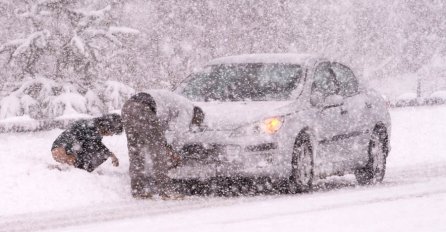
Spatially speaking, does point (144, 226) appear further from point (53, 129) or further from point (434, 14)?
point (434, 14)

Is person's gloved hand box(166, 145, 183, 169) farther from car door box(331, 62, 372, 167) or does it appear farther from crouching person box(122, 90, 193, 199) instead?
car door box(331, 62, 372, 167)

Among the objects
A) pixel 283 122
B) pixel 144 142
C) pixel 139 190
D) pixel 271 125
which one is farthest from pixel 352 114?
pixel 139 190

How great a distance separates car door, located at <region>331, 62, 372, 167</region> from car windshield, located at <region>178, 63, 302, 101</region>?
2.69 ft

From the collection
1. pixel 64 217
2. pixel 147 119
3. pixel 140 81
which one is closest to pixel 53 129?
pixel 147 119

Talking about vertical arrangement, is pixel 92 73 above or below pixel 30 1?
below

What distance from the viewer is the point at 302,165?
40.9ft

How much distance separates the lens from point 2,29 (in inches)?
1261

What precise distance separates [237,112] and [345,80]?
8.26 ft

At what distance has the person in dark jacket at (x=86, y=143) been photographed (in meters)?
12.7

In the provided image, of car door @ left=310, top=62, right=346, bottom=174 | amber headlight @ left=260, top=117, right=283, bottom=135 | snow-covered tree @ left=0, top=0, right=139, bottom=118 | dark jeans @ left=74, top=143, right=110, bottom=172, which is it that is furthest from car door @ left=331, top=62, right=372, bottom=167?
snow-covered tree @ left=0, top=0, right=139, bottom=118

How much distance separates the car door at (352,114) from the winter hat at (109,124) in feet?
8.87

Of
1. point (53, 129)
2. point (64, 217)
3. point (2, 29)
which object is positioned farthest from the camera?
point (2, 29)

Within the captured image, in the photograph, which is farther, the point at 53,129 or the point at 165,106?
the point at 53,129

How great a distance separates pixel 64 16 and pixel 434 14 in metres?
36.0
